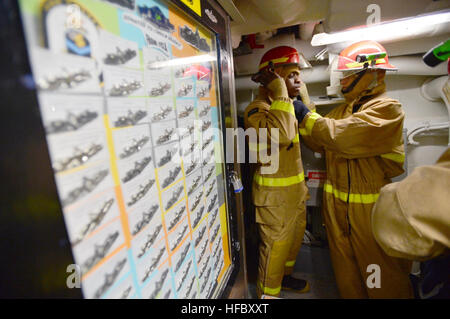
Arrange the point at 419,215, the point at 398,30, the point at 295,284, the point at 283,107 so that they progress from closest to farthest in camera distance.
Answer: the point at 419,215 → the point at 283,107 → the point at 398,30 → the point at 295,284

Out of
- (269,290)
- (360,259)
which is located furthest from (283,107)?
(269,290)

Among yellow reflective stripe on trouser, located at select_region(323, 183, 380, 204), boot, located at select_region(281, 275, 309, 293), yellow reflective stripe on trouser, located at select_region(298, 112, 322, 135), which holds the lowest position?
Result: boot, located at select_region(281, 275, 309, 293)

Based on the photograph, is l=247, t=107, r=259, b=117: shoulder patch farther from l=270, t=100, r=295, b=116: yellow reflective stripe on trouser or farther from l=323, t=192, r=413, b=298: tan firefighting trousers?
l=323, t=192, r=413, b=298: tan firefighting trousers

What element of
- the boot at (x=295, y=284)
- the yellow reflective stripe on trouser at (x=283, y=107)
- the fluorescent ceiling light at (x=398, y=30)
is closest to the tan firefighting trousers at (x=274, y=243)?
the boot at (x=295, y=284)

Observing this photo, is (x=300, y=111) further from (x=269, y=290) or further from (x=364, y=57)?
(x=269, y=290)

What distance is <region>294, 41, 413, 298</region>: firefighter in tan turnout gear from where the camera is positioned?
151 centimetres

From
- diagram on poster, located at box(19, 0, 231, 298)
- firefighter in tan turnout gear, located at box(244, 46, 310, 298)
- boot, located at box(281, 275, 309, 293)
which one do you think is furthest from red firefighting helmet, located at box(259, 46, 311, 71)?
boot, located at box(281, 275, 309, 293)

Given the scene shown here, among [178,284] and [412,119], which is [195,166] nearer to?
[178,284]

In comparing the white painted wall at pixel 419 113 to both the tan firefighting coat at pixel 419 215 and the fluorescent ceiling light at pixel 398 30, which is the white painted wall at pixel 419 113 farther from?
the tan firefighting coat at pixel 419 215

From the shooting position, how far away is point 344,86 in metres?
1.76

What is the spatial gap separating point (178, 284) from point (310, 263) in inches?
78.0

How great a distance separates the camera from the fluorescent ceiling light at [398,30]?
1362 millimetres

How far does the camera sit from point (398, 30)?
5.09 ft

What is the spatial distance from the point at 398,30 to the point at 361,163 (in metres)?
1.02
